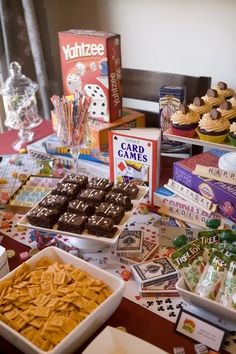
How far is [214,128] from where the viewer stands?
3.59 feet

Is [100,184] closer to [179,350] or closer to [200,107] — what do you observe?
[200,107]

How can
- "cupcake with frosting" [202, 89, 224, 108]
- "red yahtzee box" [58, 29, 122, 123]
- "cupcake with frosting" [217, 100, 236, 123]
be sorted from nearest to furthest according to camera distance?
Result: "cupcake with frosting" [217, 100, 236, 123] → "cupcake with frosting" [202, 89, 224, 108] → "red yahtzee box" [58, 29, 122, 123]

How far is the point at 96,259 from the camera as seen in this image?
3.64 ft

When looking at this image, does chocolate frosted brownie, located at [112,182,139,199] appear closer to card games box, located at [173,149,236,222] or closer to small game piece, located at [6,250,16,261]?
card games box, located at [173,149,236,222]

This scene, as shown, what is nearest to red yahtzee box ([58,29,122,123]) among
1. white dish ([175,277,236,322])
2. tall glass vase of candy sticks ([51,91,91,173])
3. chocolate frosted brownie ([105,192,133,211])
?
A: tall glass vase of candy sticks ([51,91,91,173])

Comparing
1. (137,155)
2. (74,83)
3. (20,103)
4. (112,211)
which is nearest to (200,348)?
(112,211)

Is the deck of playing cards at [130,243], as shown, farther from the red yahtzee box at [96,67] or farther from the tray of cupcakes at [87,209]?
the red yahtzee box at [96,67]

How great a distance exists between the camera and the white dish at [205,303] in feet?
2.75

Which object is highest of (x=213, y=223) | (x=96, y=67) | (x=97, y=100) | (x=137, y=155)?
(x=96, y=67)

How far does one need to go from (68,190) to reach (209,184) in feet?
1.34

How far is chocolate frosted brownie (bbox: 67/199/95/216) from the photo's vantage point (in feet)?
3.60

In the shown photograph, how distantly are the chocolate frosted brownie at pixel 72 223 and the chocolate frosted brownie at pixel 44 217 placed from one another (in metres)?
0.02

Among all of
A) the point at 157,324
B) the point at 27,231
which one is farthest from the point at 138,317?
the point at 27,231

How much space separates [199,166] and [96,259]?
0.42 m
